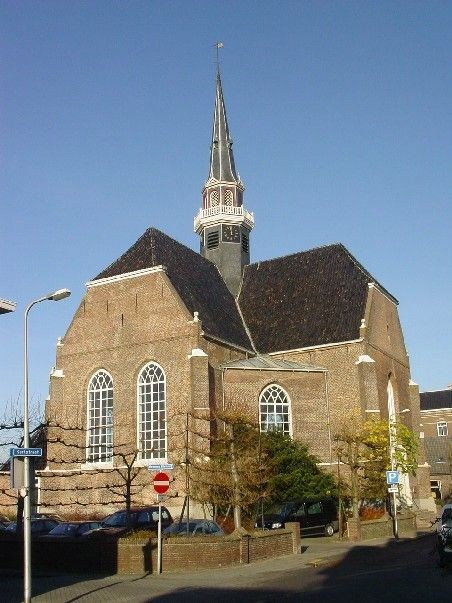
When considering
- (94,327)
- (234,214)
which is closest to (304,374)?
(94,327)

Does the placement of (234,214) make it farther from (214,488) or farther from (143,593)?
(143,593)

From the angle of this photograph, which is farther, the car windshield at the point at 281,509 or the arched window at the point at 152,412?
the arched window at the point at 152,412

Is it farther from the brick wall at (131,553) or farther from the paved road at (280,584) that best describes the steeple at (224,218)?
the paved road at (280,584)

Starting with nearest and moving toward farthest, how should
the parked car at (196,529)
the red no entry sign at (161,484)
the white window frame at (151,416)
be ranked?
the red no entry sign at (161,484), the parked car at (196,529), the white window frame at (151,416)

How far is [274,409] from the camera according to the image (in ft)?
121

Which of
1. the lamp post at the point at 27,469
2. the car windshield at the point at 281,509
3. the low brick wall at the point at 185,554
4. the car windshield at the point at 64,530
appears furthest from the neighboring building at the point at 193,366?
the lamp post at the point at 27,469

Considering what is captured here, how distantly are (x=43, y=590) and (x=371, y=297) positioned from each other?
26.8m

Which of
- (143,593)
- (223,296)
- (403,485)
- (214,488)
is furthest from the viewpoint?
(223,296)

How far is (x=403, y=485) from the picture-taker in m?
38.4

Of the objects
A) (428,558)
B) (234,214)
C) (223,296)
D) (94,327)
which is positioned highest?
(234,214)

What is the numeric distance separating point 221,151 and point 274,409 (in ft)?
72.3

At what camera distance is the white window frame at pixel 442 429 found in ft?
255

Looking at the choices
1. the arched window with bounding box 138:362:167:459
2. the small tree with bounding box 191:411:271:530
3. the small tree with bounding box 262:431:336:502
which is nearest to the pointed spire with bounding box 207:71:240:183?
the arched window with bounding box 138:362:167:459

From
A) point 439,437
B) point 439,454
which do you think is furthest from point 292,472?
point 439,437
